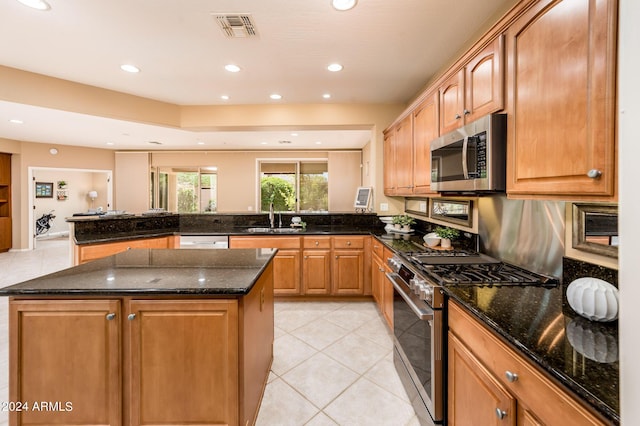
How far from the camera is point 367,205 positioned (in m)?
4.16

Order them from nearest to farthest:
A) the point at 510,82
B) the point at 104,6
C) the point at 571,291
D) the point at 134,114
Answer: the point at 571,291, the point at 510,82, the point at 104,6, the point at 134,114

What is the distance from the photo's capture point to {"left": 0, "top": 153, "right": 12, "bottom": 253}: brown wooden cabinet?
6270 mm

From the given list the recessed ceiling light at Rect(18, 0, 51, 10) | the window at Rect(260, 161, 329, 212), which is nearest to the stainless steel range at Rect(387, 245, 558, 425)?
the recessed ceiling light at Rect(18, 0, 51, 10)

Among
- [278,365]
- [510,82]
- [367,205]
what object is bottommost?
[278,365]

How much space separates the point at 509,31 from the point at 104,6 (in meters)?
2.58

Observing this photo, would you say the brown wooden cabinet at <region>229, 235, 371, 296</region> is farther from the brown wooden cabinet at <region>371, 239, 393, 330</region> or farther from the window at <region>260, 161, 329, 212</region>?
the window at <region>260, 161, 329, 212</region>

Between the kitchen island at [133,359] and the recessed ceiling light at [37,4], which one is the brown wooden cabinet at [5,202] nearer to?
the recessed ceiling light at [37,4]

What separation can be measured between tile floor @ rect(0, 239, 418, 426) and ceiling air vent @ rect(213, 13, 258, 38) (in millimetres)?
2692

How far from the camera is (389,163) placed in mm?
3645


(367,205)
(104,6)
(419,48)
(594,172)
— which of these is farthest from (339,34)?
(367,205)

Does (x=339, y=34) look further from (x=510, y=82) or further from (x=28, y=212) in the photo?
(x=28, y=212)

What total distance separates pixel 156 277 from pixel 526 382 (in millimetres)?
1703

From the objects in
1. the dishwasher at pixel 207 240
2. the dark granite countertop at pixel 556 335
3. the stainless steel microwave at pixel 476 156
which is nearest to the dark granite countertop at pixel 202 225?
the dishwasher at pixel 207 240

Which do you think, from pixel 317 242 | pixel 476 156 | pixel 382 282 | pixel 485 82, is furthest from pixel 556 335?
pixel 317 242
